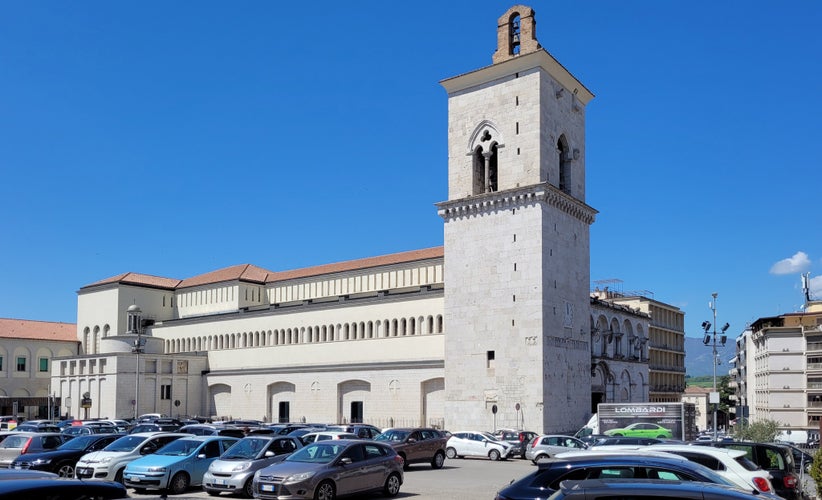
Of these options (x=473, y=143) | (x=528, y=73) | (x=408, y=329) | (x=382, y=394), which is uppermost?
(x=528, y=73)

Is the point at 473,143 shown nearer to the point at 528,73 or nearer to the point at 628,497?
the point at 528,73

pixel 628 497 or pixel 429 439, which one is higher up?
pixel 628 497

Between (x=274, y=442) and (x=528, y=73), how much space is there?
32.9 metres

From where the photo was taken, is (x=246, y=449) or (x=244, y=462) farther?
(x=246, y=449)

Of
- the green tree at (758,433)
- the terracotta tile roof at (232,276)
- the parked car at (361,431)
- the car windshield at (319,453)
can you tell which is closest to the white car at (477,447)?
the parked car at (361,431)

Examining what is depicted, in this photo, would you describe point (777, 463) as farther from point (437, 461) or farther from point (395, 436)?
point (437, 461)

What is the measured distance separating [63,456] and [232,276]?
170ft

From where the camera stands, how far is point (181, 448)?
68.1 feet

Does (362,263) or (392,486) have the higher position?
(362,263)

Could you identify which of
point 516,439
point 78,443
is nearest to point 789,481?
point 78,443

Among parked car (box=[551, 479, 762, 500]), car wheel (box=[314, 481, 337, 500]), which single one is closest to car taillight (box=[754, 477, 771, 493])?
parked car (box=[551, 479, 762, 500])

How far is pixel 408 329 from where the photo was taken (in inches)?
2158

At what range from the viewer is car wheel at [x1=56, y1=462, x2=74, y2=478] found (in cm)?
2261

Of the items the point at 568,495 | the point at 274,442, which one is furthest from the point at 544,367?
the point at 568,495
